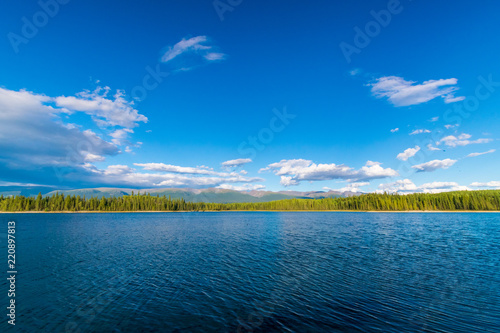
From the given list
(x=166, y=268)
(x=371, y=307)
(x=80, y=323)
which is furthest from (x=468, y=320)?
(x=166, y=268)

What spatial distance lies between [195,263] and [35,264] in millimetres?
21776

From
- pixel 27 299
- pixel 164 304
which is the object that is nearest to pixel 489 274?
pixel 164 304

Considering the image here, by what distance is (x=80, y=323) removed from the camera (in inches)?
618

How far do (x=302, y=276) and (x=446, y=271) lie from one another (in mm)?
17424

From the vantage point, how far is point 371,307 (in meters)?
17.8

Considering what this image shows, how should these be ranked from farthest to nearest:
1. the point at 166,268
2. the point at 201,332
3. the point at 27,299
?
1. the point at 166,268
2. the point at 27,299
3. the point at 201,332

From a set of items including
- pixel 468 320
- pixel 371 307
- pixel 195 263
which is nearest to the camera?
pixel 468 320

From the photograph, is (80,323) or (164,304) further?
(164,304)

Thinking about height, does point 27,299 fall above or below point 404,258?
above

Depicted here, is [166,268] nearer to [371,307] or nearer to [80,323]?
[80,323]

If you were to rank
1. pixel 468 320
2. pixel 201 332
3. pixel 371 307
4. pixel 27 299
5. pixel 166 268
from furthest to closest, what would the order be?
pixel 166 268 → pixel 27 299 → pixel 371 307 → pixel 468 320 → pixel 201 332

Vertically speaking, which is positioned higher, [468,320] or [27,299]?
[27,299]

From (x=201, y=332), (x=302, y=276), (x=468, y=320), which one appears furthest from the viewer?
(x=302, y=276)

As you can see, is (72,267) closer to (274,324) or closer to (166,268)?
(166,268)
